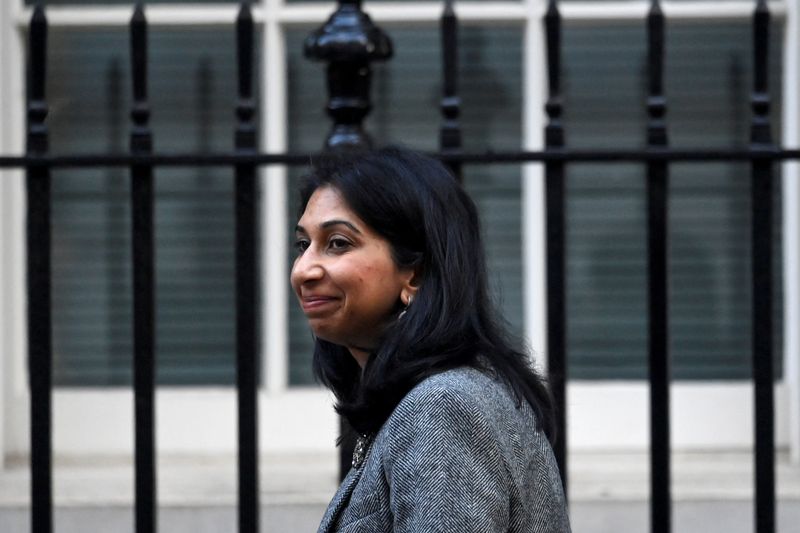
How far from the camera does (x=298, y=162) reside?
9.71ft

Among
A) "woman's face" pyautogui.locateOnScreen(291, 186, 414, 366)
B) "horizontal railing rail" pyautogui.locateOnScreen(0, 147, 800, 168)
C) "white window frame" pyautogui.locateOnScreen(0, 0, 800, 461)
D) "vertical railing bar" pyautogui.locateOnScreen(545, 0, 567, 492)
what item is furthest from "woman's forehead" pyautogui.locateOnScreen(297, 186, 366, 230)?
"white window frame" pyautogui.locateOnScreen(0, 0, 800, 461)

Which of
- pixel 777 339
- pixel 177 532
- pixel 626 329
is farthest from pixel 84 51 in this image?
pixel 777 339

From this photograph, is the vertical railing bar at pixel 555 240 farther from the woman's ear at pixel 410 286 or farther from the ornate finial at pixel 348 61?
the woman's ear at pixel 410 286

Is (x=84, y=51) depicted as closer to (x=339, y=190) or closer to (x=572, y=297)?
(x=572, y=297)

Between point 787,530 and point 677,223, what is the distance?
1.10 metres

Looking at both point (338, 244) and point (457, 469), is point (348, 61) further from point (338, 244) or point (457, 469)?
point (457, 469)

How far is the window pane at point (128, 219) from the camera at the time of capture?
4.59m

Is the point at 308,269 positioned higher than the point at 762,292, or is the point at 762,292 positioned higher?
the point at 308,269

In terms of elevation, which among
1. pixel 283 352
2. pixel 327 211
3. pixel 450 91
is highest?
pixel 450 91

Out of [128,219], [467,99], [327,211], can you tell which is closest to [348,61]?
[327,211]

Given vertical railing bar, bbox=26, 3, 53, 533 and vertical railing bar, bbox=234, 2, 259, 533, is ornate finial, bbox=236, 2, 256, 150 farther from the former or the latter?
vertical railing bar, bbox=26, 3, 53, 533

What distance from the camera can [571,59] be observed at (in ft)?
15.1

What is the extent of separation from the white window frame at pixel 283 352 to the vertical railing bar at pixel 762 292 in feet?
4.66

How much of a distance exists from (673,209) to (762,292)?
1.56 metres
